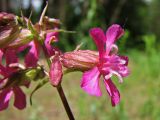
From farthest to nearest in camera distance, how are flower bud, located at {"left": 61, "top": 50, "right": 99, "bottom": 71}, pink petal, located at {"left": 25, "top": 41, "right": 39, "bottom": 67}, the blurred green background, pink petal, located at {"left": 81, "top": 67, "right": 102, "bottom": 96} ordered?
the blurred green background, pink petal, located at {"left": 25, "top": 41, "right": 39, "bottom": 67}, flower bud, located at {"left": 61, "top": 50, "right": 99, "bottom": 71}, pink petal, located at {"left": 81, "top": 67, "right": 102, "bottom": 96}

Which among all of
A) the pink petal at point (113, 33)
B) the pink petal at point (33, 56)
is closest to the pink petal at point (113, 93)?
the pink petal at point (113, 33)

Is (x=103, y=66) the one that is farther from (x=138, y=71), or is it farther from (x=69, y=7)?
(x=69, y=7)

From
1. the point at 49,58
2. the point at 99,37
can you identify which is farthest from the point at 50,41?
the point at 99,37

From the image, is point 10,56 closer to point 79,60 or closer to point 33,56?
point 33,56

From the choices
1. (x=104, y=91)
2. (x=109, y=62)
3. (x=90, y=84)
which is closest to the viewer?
(x=90, y=84)

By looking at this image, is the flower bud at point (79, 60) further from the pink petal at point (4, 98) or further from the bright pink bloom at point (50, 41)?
the pink petal at point (4, 98)

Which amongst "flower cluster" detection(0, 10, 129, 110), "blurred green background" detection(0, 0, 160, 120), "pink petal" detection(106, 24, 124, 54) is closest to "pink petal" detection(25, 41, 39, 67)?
"flower cluster" detection(0, 10, 129, 110)

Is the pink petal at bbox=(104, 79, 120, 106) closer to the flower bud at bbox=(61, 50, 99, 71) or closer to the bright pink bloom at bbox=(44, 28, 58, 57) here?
the flower bud at bbox=(61, 50, 99, 71)
